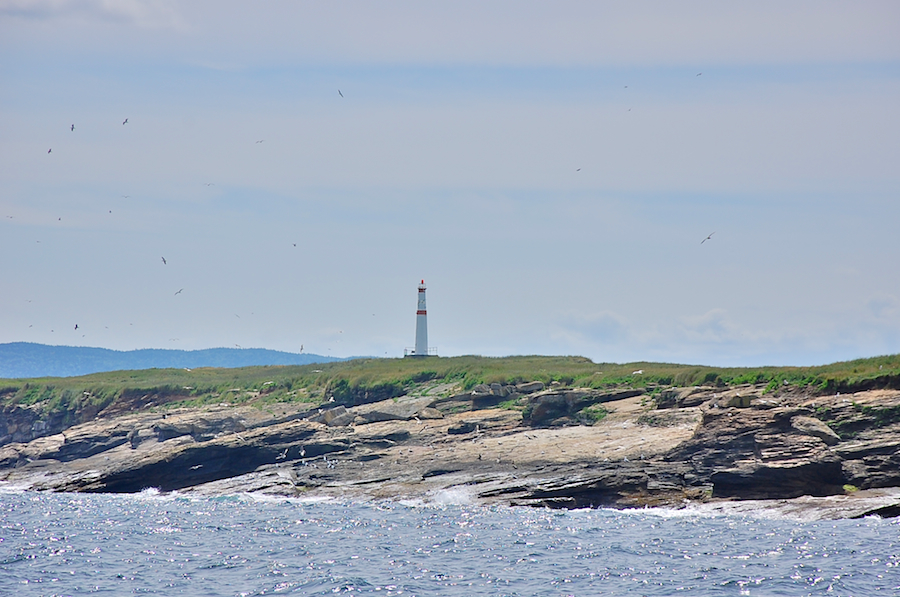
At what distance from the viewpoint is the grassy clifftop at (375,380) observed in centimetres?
4644

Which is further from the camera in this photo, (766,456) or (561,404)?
(561,404)

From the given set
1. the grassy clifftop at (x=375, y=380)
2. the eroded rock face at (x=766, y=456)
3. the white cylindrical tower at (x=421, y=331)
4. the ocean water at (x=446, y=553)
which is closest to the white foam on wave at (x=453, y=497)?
the ocean water at (x=446, y=553)

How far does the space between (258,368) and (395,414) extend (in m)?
41.0

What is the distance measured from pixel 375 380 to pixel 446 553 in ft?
114

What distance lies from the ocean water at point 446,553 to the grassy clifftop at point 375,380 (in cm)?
1405

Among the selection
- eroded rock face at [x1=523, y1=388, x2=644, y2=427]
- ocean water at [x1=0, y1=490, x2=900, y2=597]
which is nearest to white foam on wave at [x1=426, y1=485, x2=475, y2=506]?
ocean water at [x1=0, y1=490, x2=900, y2=597]

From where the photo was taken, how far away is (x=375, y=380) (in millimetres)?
63594

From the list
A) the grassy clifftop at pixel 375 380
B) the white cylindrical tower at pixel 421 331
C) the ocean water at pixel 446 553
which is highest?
the white cylindrical tower at pixel 421 331

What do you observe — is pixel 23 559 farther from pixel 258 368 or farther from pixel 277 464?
pixel 258 368

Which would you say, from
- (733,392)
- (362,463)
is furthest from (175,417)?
(733,392)

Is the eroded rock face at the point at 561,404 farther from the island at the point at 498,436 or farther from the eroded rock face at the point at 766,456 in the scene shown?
the eroded rock face at the point at 766,456

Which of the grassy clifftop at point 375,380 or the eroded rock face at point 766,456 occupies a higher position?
the grassy clifftop at point 375,380

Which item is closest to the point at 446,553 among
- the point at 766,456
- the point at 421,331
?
the point at 766,456

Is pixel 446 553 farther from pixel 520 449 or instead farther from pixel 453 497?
pixel 520 449
